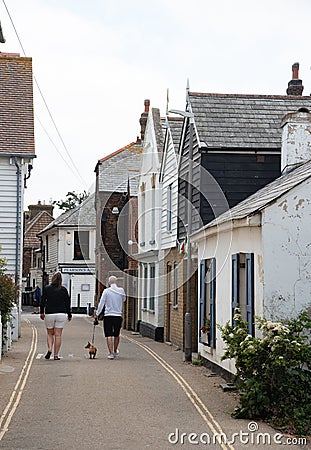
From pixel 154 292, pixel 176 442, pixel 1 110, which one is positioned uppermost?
pixel 1 110

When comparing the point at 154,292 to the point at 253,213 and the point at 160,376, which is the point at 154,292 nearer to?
the point at 160,376

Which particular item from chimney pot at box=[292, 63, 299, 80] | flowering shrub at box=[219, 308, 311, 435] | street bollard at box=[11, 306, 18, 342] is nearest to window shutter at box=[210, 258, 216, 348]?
flowering shrub at box=[219, 308, 311, 435]

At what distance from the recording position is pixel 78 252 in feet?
168

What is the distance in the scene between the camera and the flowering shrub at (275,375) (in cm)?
925

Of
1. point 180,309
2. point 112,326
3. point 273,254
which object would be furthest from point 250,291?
point 180,309

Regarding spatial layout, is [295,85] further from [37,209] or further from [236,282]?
[37,209]

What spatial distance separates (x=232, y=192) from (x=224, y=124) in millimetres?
1911

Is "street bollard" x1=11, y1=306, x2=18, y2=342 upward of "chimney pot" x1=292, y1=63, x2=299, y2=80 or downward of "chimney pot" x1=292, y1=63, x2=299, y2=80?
downward

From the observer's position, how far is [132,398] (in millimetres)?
11031

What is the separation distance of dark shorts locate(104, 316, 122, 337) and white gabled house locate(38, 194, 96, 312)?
1262 inches

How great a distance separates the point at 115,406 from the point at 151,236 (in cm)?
1608

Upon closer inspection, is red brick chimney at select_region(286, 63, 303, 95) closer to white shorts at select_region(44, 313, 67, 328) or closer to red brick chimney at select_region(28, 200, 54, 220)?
white shorts at select_region(44, 313, 67, 328)

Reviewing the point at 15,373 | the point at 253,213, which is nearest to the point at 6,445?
the point at 253,213

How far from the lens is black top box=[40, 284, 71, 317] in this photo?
15.7 metres
